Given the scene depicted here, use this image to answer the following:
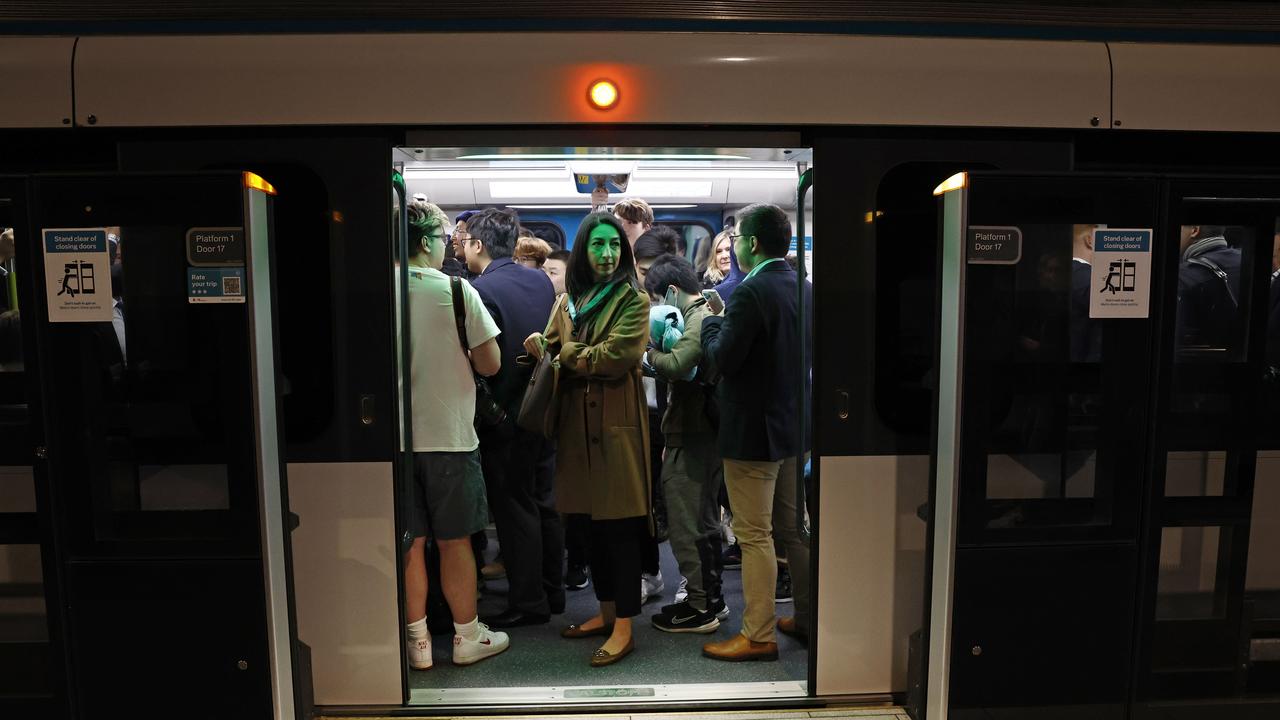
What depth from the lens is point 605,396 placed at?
9.88 ft

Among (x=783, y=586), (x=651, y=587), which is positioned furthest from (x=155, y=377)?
(x=783, y=586)

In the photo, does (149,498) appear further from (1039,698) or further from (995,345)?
(1039,698)

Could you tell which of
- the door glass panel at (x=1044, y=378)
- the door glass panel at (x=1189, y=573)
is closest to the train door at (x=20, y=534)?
the door glass panel at (x=1044, y=378)

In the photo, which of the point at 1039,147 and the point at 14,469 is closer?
the point at 14,469

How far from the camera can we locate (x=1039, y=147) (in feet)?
8.84

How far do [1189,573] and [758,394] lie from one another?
153cm

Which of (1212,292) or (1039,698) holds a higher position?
(1212,292)

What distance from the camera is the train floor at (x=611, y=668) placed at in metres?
3.02

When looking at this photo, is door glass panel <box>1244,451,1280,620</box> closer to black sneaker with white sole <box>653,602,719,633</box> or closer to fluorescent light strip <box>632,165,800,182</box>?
black sneaker with white sole <box>653,602,719,633</box>

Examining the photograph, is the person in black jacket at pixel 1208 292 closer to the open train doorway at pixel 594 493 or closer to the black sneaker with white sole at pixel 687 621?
the open train doorway at pixel 594 493

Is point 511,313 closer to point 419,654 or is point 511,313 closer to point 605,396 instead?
point 605,396

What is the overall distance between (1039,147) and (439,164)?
122 inches

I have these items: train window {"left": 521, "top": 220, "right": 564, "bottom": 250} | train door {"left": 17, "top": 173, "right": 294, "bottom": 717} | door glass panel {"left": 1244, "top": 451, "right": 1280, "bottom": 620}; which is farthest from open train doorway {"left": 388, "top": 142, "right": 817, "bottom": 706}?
door glass panel {"left": 1244, "top": 451, "right": 1280, "bottom": 620}

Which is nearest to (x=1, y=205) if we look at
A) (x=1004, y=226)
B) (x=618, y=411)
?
(x=618, y=411)
